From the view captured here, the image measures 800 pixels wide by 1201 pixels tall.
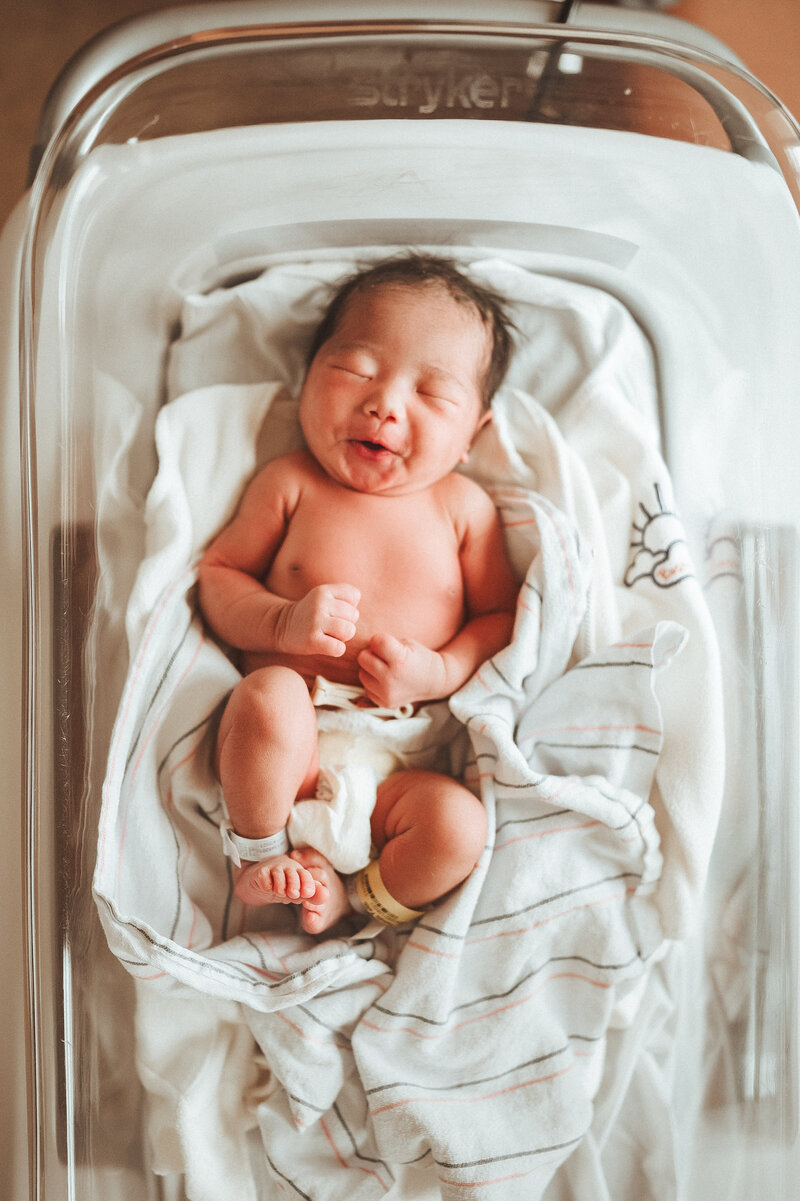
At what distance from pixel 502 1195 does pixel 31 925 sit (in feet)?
1.56

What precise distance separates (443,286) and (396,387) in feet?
0.40

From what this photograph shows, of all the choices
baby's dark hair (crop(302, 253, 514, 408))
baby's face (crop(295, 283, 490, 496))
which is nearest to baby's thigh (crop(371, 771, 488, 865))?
baby's face (crop(295, 283, 490, 496))

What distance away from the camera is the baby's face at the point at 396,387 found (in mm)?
936

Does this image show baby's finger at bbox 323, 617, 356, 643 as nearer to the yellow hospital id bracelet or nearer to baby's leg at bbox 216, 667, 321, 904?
baby's leg at bbox 216, 667, 321, 904

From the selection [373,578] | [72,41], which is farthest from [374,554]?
[72,41]

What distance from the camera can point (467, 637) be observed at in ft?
3.17

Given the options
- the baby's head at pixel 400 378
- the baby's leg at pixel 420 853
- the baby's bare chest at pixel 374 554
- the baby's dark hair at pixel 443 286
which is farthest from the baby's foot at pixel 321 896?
the baby's dark hair at pixel 443 286

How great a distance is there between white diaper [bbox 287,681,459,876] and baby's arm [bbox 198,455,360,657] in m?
0.07

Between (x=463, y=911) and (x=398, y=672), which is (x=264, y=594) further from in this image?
(x=463, y=911)

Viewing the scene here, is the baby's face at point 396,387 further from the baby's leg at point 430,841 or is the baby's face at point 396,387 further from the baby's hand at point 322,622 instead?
the baby's leg at point 430,841

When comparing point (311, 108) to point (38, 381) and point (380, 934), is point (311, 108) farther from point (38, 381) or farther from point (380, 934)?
point (380, 934)

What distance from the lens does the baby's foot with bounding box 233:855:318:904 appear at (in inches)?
32.6

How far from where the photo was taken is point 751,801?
36.9 inches

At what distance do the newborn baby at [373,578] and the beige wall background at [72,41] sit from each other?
0.75 m
